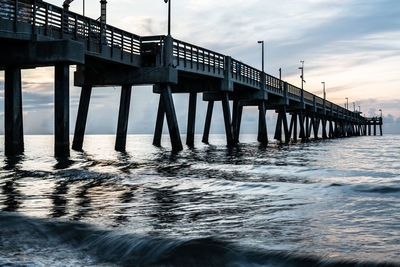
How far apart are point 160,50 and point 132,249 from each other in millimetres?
23882

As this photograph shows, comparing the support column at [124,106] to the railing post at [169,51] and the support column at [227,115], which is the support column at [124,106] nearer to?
the railing post at [169,51]

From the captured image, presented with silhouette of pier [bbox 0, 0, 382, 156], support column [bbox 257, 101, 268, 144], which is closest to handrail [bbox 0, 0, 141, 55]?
silhouette of pier [bbox 0, 0, 382, 156]

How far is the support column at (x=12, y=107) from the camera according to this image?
21.9 m

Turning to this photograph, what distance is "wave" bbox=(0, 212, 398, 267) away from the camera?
14.7ft

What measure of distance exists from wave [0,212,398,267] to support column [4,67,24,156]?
17532 mm

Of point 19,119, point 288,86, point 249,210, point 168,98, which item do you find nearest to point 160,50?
point 168,98

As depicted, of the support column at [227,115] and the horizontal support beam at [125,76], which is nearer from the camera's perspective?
A: the horizontal support beam at [125,76]

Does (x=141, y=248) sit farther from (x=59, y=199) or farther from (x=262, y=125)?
(x=262, y=125)

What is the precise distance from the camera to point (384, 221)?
6.18 m

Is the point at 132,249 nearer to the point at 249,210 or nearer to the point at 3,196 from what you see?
the point at 249,210

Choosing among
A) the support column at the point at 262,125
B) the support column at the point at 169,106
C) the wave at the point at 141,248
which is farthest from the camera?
the support column at the point at 262,125

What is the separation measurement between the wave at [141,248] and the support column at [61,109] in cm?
1447

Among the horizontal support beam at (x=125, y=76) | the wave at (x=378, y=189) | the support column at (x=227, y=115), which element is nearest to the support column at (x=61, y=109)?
the horizontal support beam at (x=125, y=76)

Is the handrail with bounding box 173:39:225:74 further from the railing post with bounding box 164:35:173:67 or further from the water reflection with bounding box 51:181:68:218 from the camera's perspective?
the water reflection with bounding box 51:181:68:218
